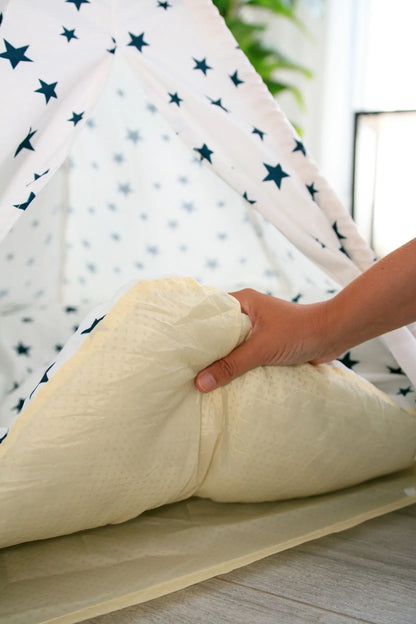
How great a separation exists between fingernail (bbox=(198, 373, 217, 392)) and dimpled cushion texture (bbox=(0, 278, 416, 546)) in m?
0.01

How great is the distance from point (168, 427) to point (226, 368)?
117 millimetres

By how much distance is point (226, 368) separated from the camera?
0.87 metres

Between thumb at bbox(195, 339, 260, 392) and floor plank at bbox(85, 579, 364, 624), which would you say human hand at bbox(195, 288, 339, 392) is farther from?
floor plank at bbox(85, 579, 364, 624)

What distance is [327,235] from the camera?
102 cm

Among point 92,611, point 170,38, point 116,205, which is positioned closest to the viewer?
point 92,611

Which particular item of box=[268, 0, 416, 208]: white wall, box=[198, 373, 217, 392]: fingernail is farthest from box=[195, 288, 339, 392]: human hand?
box=[268, 0, 416, 208]: white wall

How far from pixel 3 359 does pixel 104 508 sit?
49 centimetres

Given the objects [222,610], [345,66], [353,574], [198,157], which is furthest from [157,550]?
[345,66]

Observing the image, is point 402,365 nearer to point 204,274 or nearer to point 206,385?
point 206,385

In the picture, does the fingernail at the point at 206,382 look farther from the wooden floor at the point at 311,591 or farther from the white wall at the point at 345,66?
the white wall at the point at 345,66

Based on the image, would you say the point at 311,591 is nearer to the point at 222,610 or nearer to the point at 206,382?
the point at 222,610

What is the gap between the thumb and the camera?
86 cm

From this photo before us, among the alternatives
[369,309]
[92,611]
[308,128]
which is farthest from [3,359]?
[308,128]

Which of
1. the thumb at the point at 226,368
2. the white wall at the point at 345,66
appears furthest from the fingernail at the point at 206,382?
the white wall at the point at 345,66
